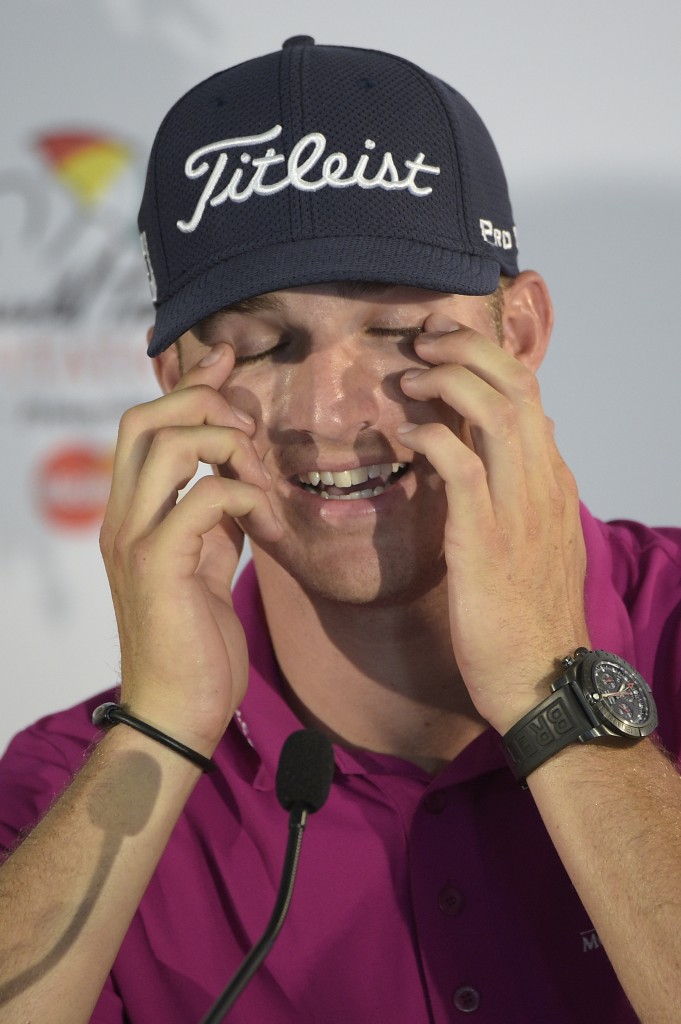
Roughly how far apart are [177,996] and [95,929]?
215 mm

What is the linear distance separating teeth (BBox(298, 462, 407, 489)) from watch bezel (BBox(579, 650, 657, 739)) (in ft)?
1.00

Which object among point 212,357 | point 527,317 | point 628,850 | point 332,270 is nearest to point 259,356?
point 212,357

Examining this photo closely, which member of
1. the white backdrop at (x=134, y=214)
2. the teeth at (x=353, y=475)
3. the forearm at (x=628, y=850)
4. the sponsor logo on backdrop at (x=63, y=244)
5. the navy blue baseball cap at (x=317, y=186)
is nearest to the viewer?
the forearm at (x=628, y=850)

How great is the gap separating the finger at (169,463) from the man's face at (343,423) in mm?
96

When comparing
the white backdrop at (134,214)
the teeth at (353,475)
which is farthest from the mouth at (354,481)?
the white backdrop at (134,214)

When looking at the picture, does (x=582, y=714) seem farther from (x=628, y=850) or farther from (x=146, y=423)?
(x=146, y=423)

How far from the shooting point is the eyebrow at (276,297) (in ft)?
3.90

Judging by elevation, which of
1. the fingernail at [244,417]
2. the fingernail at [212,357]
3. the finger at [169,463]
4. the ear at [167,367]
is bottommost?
the finger at [169,463]

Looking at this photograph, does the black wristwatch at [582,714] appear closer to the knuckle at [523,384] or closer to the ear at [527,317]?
the knuckle at [523,384]

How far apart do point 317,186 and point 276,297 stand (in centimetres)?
12

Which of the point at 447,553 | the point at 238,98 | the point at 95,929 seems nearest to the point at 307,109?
the point at 238,98

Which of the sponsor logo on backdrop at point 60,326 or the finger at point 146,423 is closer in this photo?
the finger at point 146,423

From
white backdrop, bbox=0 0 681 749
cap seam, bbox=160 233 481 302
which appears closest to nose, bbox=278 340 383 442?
cap seam, bbox=160 233 481 302

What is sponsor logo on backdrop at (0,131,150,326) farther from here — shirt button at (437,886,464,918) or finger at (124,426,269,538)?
shirt button at (437,886,464,918)
